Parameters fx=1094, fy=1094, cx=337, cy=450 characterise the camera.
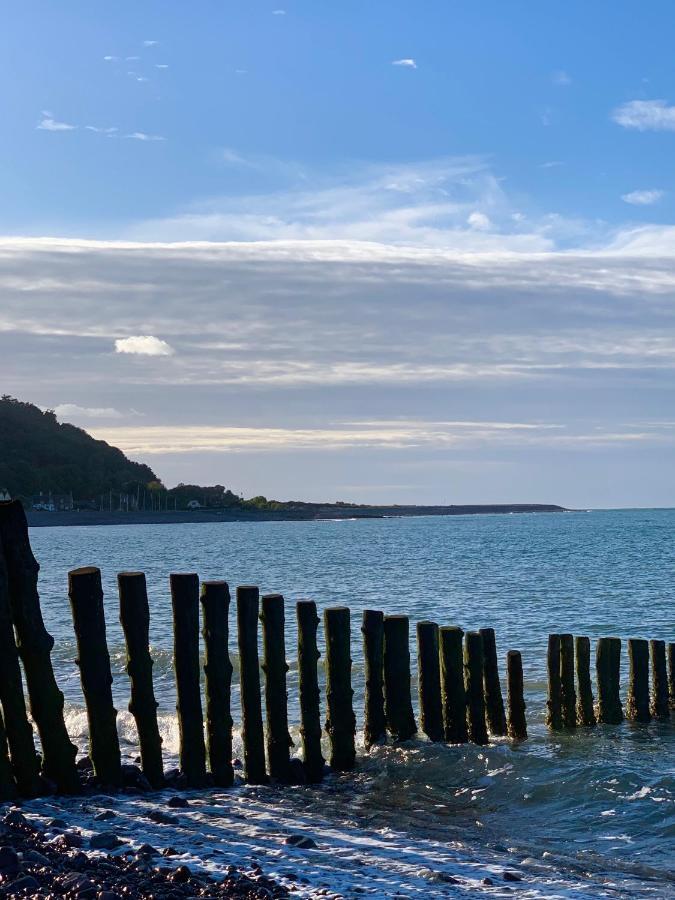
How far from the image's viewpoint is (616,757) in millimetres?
13703

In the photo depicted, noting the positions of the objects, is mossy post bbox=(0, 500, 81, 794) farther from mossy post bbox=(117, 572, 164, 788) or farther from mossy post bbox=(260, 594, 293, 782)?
mossy post bbox=(260, 594, 293, 782)

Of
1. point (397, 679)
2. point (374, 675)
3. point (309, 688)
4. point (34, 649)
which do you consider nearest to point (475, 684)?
point (397, 679)

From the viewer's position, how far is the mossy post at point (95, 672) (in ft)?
35.5

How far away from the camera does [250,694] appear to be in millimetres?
11875

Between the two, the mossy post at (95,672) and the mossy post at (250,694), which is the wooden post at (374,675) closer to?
the mossy post at (250,694)

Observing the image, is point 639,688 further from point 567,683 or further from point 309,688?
point 309,688

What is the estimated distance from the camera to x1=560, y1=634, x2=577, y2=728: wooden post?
14.7 meters

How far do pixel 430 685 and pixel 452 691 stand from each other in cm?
29

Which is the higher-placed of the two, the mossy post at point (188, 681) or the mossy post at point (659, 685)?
the mossy post at point (188, 681)

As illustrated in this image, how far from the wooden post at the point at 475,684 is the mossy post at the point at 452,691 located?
18cm

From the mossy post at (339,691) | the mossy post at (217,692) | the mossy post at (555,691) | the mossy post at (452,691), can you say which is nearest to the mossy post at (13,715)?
the mossy post at (217,692)

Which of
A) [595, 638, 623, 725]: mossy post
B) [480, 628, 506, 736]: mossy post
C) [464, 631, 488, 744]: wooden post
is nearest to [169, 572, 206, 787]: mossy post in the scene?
[464, 631, 488, 744]: wooden post

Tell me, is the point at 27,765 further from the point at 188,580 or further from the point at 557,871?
the point at 557,871

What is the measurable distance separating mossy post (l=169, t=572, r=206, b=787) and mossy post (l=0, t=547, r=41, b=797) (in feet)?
5.09
